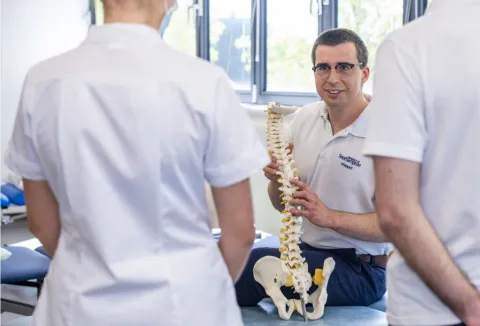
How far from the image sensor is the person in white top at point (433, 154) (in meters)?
1.34

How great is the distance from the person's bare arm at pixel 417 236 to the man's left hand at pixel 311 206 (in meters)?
1.18

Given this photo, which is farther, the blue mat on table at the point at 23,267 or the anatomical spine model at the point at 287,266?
the blue mat on table at the point at 23,267

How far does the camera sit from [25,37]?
19.9 feet

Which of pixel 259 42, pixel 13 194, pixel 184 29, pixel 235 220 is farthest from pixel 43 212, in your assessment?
pixel 184 29

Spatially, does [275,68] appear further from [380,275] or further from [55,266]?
[55,266]

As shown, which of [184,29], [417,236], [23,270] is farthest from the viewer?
[184,29]

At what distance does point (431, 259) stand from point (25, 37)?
5.24 m

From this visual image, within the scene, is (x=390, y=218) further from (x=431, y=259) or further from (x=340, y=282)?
(x=340, y=282)

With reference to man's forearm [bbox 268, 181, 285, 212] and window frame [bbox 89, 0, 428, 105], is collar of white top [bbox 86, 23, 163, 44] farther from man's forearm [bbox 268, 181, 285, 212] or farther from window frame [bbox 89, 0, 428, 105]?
window frame [bbox 89, 0, 428, 105]

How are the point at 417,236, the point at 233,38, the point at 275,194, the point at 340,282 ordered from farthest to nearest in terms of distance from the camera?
the point at 233,38 < the point at 275,194 < the point at 340,282 < the point at 417,236

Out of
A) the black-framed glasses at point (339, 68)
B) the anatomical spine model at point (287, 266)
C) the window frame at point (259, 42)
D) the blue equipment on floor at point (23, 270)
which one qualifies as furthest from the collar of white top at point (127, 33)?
the window frame at point (259, 42)

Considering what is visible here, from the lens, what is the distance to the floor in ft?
15.9

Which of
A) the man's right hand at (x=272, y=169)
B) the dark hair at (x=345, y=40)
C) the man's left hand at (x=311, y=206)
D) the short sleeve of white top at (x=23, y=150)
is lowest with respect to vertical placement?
the man's left hand at (x=311, y=206)

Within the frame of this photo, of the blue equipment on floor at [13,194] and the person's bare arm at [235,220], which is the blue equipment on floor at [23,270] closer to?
the blue equipment on floor at [13,194]
